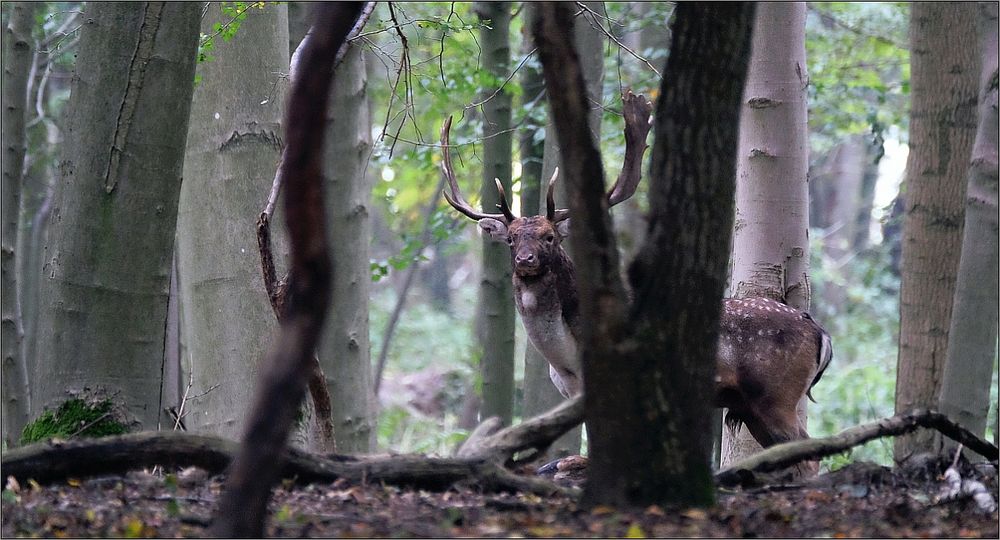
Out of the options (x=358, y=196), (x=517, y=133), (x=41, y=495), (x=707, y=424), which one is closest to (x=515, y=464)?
(x=707, y=424)

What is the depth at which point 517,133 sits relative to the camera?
11.1 m

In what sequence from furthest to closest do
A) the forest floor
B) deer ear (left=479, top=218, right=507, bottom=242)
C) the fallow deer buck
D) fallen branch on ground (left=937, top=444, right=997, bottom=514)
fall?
deer ear (left=479, top=218, right=507, bottom=242) → the fallow deer buck → fallen branch on ground (left=937, top=444, right=997, bottom=514) → the forest floor

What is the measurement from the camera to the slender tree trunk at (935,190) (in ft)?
23.3

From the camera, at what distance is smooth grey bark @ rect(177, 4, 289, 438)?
22.5 ft

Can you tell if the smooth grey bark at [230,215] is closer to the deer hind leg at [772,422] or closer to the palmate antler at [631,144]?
the palmate antler at [631,144]

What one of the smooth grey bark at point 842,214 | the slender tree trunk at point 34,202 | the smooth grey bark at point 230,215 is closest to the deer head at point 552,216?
the smooth grey bark at point 230,215

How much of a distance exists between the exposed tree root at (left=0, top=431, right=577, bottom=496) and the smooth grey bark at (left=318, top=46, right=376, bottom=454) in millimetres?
4969

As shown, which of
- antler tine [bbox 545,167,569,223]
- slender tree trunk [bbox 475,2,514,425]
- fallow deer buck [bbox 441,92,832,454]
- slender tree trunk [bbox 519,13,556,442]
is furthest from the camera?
slender tree trunk [bbox 475,2,514,425]

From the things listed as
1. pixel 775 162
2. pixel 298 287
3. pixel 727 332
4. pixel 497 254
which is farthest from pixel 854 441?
pixel 497 254

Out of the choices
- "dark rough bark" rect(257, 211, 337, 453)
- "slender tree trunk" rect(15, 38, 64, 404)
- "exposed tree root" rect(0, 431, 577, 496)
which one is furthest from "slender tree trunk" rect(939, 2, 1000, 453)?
"slender tree trunk" rect(15, 38, 64, 404)

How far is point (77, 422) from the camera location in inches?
181

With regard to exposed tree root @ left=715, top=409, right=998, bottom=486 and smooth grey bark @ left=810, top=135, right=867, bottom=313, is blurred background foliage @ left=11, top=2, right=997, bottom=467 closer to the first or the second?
smooth grey bark @ left=810, top=135, right=867, bottom=313

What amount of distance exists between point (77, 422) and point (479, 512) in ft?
6.62

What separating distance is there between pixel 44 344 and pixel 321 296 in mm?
2617
